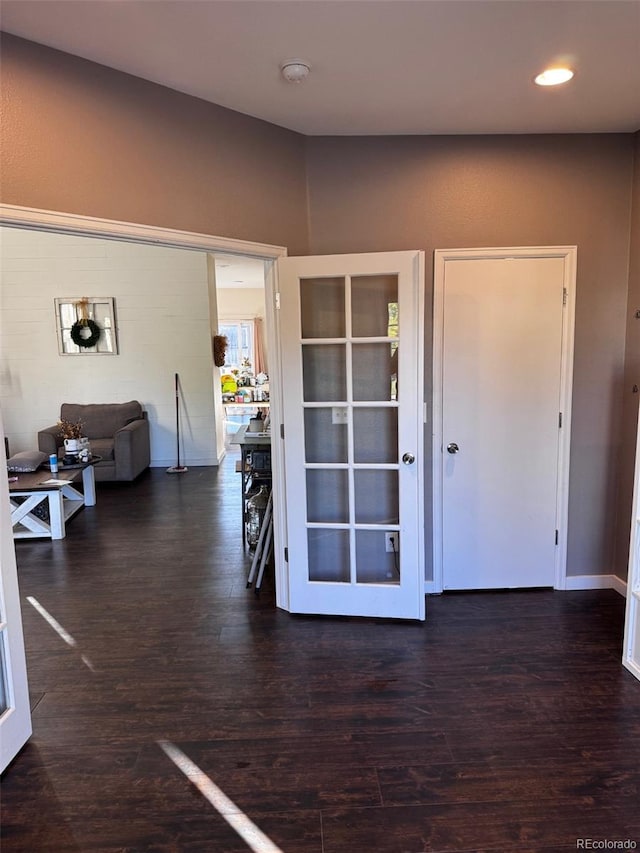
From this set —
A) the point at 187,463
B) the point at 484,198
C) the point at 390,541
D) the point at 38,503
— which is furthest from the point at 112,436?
the point at 484,198

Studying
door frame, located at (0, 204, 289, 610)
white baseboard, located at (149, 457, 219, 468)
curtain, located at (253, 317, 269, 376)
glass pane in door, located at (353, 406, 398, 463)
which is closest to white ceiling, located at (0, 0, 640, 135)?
door frame, located at (0, 204, 289, 610)

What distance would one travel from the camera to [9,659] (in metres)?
2.04

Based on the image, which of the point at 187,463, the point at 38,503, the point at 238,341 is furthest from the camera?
the point at 238,341

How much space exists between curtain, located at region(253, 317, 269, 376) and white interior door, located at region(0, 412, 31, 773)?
1032 cm

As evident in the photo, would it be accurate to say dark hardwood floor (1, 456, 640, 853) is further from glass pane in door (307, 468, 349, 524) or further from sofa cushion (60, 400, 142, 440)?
sofa cushion (60, 400, 142, 440)

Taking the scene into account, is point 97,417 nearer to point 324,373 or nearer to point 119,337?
point 119,337

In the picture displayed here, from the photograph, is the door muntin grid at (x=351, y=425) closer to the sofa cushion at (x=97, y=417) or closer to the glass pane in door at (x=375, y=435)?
the glass pane in door at (x=375, y=435)

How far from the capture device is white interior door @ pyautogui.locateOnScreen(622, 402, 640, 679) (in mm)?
2479

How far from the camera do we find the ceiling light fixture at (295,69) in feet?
7.08

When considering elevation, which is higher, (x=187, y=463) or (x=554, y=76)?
(x=554, y=76)

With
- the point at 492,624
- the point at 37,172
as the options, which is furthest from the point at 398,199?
the point at 492,624

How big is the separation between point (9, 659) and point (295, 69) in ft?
8.68

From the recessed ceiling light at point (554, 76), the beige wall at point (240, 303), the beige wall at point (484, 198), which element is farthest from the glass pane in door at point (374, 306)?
the beige wall at point (240, 303)

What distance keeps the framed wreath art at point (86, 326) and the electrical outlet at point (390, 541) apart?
523 cm
